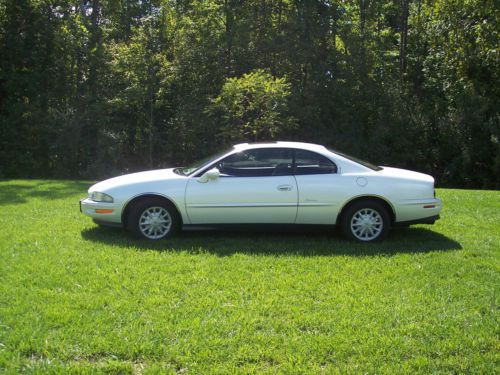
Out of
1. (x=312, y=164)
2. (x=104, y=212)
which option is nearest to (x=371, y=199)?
(x=312, y=164)

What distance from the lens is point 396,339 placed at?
3.94 metres

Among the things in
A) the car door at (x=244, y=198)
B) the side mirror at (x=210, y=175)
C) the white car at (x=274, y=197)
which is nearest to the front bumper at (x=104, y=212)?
the white car at (x=274, y=197)

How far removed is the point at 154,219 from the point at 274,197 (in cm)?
170

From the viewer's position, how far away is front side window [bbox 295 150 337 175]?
710 centimetres

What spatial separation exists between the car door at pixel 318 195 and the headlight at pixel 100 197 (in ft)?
8.68

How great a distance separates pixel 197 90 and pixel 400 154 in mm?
8995

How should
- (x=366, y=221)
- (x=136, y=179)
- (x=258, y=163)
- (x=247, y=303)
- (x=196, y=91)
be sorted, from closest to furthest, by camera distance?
(x=247, y=303) < (x=366, y=221) < (x=258, y=163) < (x=136, y=179) < (x=196, y=91)

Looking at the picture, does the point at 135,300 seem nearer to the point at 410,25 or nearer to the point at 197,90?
the point at 197,90

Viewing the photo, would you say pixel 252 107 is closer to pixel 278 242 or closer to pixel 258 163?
pixel 258 163

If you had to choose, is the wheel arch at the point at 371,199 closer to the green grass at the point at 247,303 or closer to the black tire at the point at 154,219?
the green grass at the point at 247,303

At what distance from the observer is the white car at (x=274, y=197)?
692cm

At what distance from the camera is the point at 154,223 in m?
7.03

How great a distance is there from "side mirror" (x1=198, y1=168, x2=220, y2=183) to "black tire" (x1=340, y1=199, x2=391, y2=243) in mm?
1862

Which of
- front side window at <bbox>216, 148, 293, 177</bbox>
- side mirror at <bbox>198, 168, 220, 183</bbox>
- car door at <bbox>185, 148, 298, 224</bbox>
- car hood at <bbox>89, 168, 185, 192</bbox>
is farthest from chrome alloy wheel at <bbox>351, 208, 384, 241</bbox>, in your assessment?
car hood at <bbox>89, 168, 185, 192</bbox>
